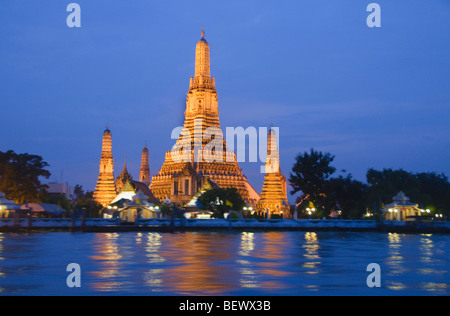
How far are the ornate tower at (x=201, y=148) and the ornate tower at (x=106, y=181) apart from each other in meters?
6.86

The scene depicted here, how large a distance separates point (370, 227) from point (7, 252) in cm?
3620

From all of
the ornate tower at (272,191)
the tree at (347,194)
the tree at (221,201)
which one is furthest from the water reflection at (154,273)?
the ornate tower at (272,191)

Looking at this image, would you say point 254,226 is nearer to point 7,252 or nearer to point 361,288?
point 7,252

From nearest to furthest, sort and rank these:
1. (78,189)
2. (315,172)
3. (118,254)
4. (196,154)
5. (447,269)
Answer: (447,269) → (118,254) → (315,172) → (196,154) → (78,189)

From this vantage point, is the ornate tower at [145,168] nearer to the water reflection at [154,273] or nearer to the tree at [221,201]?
the tree at [221,201]

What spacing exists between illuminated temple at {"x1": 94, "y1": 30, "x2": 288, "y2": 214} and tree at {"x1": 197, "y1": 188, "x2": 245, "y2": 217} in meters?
16.3

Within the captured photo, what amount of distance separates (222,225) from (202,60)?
41.9 m

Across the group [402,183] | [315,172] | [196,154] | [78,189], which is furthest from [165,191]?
[78,189]

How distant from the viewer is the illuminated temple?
7988cm

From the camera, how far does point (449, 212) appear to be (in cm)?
7256

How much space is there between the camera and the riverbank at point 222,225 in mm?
A: 47219

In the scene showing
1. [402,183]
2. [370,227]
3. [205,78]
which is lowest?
[370,227]

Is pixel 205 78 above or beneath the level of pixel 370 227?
above

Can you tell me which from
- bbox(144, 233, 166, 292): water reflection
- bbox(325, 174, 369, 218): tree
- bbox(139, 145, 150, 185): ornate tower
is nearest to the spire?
bbox(139, 145, 150, 185): ornate tower
